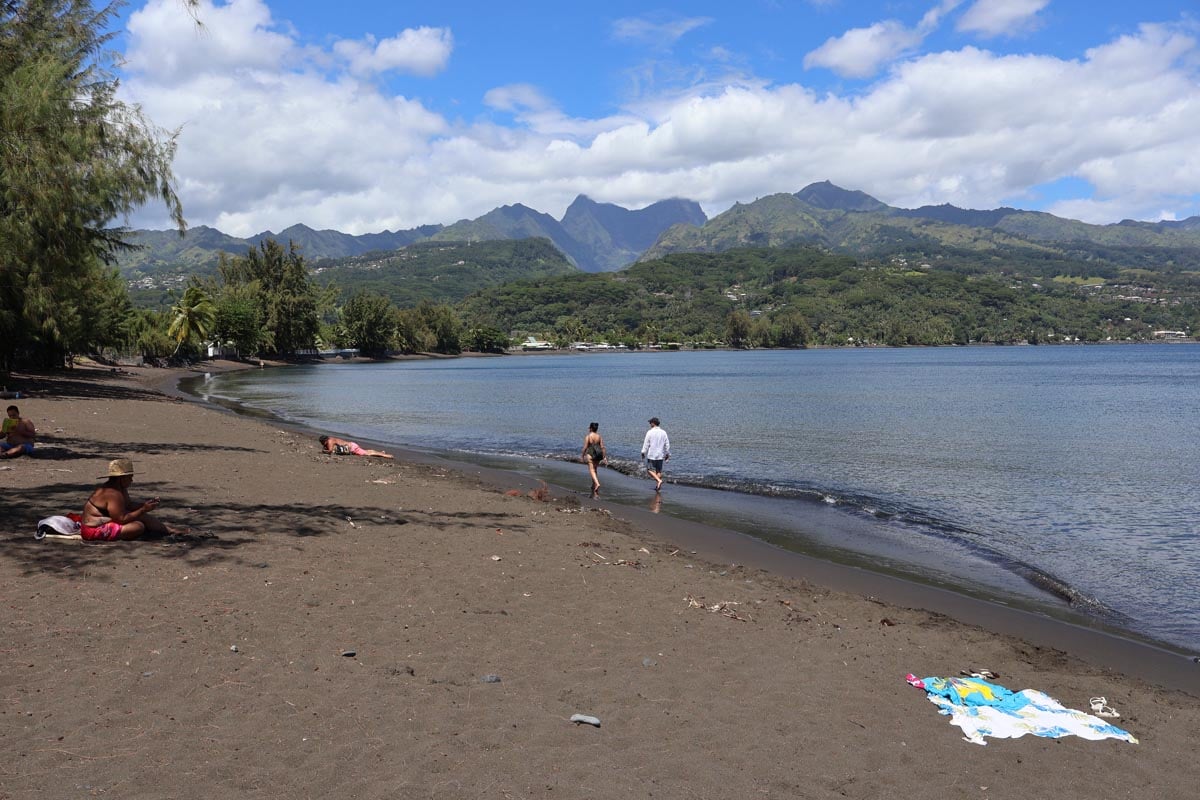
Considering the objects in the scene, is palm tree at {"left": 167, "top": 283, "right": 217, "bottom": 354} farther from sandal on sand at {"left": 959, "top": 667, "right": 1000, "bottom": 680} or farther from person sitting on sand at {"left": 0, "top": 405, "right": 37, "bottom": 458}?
sandal on sand at {"left": 959, "top": 667, "right": 1000, "bottom": 680}

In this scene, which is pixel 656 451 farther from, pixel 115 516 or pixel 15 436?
pixel 15 436

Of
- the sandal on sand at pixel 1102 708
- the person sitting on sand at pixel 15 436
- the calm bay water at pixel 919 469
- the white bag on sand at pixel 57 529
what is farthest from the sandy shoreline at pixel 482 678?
the person sitting on sand at pixel 15 436

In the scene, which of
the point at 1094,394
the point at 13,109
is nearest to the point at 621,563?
the point at 13,109

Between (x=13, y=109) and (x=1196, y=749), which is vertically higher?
(x=13, y=109)

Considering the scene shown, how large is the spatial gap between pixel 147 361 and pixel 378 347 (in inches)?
2654

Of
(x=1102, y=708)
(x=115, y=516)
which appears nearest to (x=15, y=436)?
(x=115, y=516)

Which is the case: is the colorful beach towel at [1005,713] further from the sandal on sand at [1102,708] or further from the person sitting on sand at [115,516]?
the person sitting on sand at [115,516]

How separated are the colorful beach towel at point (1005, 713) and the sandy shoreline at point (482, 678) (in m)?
0.16

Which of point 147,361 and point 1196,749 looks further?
point 147,361

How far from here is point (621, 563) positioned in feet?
38.9

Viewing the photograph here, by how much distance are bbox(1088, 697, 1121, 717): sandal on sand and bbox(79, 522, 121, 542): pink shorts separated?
1120 cm

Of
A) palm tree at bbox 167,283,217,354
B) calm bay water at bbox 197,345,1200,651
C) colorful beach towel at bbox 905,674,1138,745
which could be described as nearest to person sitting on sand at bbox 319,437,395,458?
calm bay water at bbox 197,345,1200,651

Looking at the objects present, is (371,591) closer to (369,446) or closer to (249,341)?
(369,446)

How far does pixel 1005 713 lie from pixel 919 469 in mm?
20124
